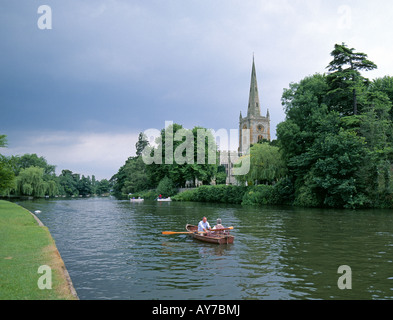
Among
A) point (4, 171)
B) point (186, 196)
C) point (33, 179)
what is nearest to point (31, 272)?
point (4, 171)

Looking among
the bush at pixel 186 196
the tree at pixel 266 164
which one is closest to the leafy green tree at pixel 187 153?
the bush at pixel 186 196

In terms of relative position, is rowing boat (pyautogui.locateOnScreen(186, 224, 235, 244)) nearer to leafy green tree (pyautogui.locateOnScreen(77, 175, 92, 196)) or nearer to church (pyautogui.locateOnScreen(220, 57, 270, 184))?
church (pyautogui.locateOnScreen(220, 57, 270, 184))

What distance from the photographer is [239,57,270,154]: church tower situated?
147 meters

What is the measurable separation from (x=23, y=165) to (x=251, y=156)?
3353 inches

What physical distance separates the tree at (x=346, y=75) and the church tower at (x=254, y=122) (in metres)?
95.2

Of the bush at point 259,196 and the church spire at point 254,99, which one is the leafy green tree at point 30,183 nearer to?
the bush at point 259,196

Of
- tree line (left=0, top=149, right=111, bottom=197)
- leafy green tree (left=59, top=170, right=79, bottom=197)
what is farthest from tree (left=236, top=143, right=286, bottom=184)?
leafy green tree (left=59, top=170, right=79, bottom=197)

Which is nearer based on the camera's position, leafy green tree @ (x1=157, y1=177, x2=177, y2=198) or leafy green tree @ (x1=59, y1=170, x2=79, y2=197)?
leafy green tree @ (x1=157, y1=177, x2=177, y2=198)

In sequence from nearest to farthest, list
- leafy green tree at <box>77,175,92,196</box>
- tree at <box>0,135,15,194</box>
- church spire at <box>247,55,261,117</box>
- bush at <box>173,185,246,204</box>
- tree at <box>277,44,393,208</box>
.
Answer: tree at <box>0,135,15,194</box>, tree at <box>277,44,393,208</box>, bush at <box>173,185,246,204</box>, church spire at <box>247,55,261,117</box>, leafy green tree at <box>77,175,92,196</box>

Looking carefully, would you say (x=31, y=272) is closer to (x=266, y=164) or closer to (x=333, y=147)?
(x=333, y=147)

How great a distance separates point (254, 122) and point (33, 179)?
9685 centimetres

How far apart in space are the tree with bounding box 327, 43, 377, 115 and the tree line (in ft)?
144

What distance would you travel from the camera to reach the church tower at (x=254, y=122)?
147375 mm
